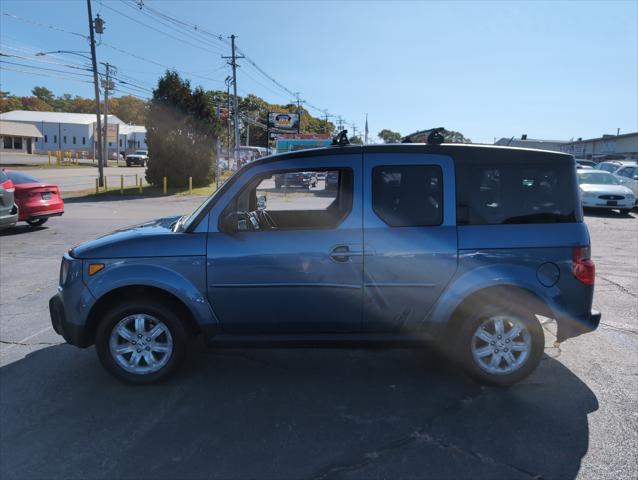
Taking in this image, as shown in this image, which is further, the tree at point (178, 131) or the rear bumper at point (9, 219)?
the tree at point (178, 131)

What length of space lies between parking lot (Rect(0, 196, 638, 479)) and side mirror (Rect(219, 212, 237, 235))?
1.30m

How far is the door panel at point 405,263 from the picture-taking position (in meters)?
3.97

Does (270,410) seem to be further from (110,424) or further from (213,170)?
(213,170)

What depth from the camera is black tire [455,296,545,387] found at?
403 cm

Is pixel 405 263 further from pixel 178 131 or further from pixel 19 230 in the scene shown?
pixel 178 131

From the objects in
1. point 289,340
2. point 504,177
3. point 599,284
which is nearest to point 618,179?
point 599,284

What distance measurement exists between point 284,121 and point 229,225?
2358 inches

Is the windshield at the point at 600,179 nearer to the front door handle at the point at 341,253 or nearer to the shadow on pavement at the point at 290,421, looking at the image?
the shadow on pavement at the point at 290,421

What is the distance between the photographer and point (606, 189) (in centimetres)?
1728

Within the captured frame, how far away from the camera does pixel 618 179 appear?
60.2ft

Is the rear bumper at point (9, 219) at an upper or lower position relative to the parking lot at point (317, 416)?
upper

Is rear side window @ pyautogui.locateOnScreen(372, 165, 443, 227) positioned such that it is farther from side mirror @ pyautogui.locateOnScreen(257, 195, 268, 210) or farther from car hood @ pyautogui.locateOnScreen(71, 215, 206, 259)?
car hood @ pyautogui.locateOnScreen(71, 215, 206, 259)

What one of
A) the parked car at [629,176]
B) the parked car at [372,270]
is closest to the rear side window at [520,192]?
the parked car at [372,270]

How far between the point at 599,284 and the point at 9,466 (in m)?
7.76
